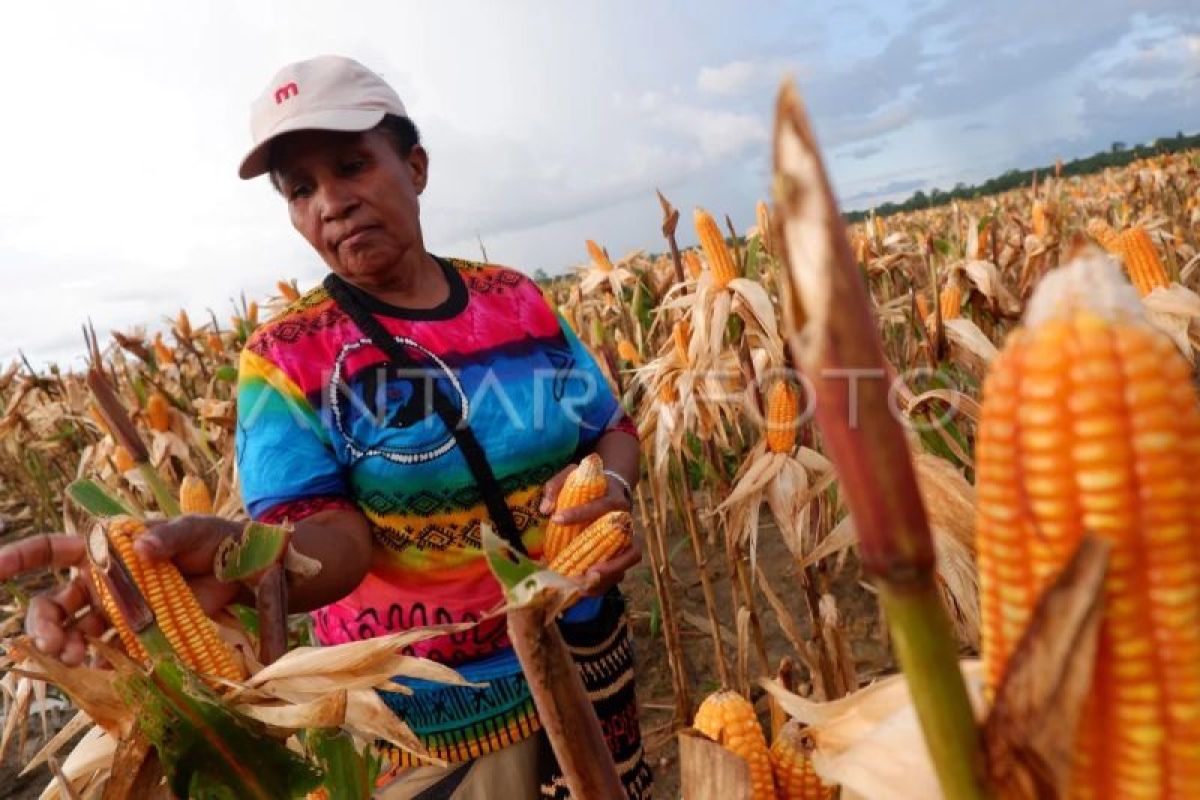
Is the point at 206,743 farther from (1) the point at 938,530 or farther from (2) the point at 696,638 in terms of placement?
(2) the point at 696,638

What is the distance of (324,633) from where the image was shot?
6.52 ft

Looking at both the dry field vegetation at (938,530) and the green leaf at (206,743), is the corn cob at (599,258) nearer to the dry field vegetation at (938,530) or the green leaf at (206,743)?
the dry field vegetation at (938,530)

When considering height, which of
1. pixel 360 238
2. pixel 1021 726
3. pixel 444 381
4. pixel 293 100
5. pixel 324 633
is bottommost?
pixel 324 633

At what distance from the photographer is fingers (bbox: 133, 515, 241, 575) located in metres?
Result: 1.15

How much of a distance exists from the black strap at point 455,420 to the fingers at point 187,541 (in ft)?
2.05

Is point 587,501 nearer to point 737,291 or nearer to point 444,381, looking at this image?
point 444,381

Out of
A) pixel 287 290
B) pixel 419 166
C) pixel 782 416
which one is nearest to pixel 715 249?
pixel 782 416

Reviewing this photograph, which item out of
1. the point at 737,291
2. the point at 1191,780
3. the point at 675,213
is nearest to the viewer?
the point at 1191,780

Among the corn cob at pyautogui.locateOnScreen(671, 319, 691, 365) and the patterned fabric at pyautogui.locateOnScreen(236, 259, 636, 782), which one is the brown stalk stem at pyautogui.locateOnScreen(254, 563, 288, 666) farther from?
the corn cob at pyautogui.locateOnScreen(671, 319, 691, 365)

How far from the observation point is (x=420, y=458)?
180 cm

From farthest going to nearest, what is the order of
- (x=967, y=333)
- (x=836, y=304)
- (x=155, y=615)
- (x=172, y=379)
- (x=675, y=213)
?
(x=172, y=379) < (x=675, y=213) < (x=967, y=333) < (x=155, y=615) < (x=836, y=304)

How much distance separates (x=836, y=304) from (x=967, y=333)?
8.88 feet

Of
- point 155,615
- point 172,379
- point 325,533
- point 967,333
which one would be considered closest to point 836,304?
point 155,615

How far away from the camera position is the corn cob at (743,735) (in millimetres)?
1264
